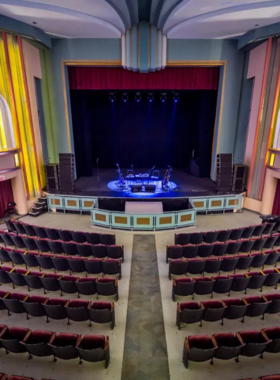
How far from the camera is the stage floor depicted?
39.2 ft

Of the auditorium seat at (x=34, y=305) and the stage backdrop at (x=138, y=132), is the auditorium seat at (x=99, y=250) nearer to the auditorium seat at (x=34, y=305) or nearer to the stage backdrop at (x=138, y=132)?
the auditorium seat at (x=34, y=305)

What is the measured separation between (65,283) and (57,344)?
1462mm

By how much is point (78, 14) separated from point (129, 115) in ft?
27.1

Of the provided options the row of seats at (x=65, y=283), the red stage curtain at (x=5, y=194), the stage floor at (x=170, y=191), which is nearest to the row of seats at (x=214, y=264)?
the row of seats at (x=65, y=283)

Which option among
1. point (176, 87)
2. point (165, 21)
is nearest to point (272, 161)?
point (176, 87)

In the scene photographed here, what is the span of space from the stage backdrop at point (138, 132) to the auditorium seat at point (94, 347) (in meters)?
11.8

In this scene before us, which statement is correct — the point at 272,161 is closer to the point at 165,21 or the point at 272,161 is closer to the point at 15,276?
the point at 165,21

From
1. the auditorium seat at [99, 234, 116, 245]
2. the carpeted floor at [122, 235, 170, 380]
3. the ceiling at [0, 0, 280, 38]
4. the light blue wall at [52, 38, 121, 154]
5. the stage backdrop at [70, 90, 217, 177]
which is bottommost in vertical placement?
the carpeted floor at [122, 235, 170, 380]

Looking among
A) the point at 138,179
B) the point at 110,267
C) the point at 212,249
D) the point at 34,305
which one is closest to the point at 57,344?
the point at 34,305

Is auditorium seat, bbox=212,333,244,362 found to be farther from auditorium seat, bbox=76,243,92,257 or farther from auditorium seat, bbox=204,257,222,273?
auditorium seat, bbox=76,243,92,257

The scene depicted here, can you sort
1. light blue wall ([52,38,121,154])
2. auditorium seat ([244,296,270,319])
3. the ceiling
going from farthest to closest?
light blue wall ([52,38,121,154]) → the ceiling → auditorium seat ([244,296,270,319])

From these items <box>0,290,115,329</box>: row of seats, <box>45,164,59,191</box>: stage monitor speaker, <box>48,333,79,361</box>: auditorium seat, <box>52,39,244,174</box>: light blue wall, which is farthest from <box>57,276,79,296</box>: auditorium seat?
<box>52,39,244,174</box>: light blue wall

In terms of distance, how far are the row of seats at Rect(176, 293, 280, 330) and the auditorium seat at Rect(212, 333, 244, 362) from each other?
55 cm

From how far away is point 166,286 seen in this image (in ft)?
21.1
